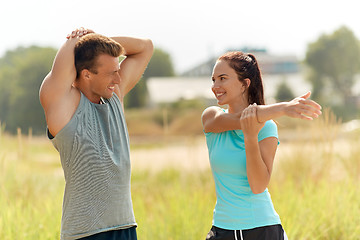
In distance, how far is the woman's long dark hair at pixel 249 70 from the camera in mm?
2318

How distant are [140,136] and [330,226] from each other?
19.4 metres

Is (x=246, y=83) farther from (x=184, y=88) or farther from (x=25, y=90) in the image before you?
(x=184, y=88)

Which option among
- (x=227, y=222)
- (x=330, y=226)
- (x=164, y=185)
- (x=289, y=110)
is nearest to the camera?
(x=289, y=110)

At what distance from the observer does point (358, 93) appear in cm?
3189

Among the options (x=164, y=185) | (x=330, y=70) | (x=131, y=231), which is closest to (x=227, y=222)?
(x=131, y=231)

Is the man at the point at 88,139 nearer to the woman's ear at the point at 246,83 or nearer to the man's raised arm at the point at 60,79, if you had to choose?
the man's raised arm at the point at 60,79

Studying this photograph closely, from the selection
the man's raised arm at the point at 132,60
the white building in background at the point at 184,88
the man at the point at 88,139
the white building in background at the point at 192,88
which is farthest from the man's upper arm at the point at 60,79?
the white building in background at the point at 184,88

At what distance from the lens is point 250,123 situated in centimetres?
205

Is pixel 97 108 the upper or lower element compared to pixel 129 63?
lower

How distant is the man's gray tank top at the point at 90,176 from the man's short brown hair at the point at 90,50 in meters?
0.15

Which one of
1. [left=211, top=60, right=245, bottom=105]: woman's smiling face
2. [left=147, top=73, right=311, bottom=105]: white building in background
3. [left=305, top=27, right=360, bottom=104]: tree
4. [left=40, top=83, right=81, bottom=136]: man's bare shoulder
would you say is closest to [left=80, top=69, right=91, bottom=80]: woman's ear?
[left=40, top=83, right=81, bottom=136]: man's bare shoulder

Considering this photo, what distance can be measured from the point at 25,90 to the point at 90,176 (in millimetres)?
22192

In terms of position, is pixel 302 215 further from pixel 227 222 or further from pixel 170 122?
pixel 170 122

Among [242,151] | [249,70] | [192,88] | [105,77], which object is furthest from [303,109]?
[192,88]
